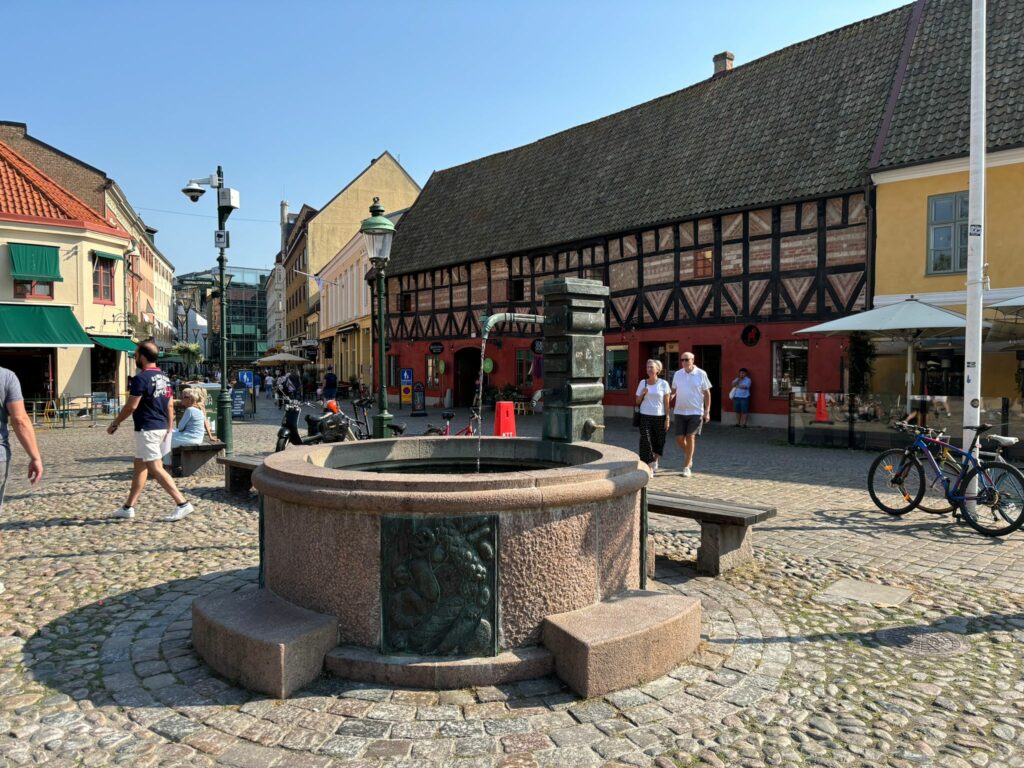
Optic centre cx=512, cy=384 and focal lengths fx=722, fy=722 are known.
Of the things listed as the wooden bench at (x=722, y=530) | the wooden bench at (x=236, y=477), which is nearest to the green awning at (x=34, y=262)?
the wooden bench at (x=236, y=477)

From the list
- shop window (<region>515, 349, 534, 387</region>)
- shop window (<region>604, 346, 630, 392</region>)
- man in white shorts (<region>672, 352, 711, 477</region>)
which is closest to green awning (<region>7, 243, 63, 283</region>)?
shop window (<region>515, 349, 534, 387</region>)

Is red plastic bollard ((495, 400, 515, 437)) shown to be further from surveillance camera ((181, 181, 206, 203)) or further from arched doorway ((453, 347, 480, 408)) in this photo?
arched doorway ((453, 347, 480, 408))

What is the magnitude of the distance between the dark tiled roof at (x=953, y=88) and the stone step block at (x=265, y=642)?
52.7 ft

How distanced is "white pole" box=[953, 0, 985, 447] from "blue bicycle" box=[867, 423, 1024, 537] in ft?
1.20

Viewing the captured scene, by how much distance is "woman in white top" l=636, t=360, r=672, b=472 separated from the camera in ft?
32.0

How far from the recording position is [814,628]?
429cm

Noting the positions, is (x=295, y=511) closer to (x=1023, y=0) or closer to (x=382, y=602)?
(x=382, y=602)

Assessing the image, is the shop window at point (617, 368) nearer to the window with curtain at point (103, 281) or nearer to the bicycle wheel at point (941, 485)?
the bicycle wheel at point (941, 485)

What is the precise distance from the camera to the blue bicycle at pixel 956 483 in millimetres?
6738

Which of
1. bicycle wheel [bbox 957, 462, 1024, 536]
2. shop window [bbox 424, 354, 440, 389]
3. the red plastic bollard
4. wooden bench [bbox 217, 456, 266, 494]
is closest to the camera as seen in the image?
bicycle wheel [bbox 957, 462, 1024, 536]

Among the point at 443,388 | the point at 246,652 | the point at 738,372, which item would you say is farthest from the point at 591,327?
the point at 443,388

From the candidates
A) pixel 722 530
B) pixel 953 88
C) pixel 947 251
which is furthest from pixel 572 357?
pixel 953 88

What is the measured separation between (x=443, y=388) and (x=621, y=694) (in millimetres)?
25813

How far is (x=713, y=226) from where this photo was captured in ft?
62.8
